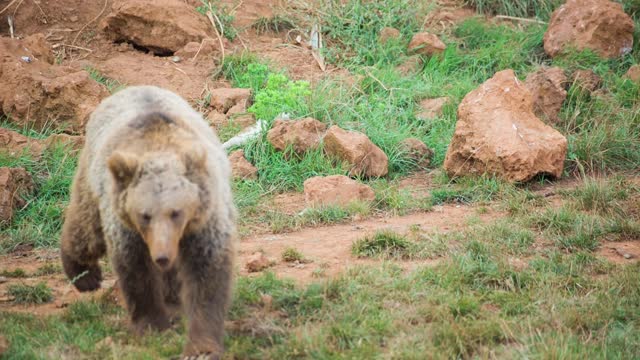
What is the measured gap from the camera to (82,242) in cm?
603

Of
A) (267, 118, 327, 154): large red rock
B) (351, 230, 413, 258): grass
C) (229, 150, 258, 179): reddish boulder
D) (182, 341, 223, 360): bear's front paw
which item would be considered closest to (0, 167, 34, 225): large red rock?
(229, 150, 258, 179): reddish boulder

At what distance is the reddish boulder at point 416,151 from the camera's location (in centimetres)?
912

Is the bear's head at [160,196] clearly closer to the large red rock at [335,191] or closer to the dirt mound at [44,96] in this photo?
the large red rock at [335,191]

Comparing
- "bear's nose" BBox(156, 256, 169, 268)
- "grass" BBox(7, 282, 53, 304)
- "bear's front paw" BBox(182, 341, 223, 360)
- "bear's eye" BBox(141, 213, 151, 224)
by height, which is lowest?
"grass" BBox(7, 282, 53, 304)

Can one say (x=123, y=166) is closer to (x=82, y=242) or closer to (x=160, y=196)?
(x=160, y=196)

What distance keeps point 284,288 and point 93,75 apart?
4899 mm

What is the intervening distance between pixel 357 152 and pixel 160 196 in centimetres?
413

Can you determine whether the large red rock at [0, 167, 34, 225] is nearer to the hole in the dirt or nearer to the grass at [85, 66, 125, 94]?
the grass at [85, 66, 125, 94]

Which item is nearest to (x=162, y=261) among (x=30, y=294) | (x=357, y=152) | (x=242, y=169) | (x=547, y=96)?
(x=30, y=294)

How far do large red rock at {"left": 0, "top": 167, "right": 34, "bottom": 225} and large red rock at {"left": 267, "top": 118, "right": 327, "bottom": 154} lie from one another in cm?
238

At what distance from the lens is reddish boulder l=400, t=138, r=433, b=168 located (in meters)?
9.12

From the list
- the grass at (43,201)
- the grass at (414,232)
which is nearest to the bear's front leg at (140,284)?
the grass at (414,232)

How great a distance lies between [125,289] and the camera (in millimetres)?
5297

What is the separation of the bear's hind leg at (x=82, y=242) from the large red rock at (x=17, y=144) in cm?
265
